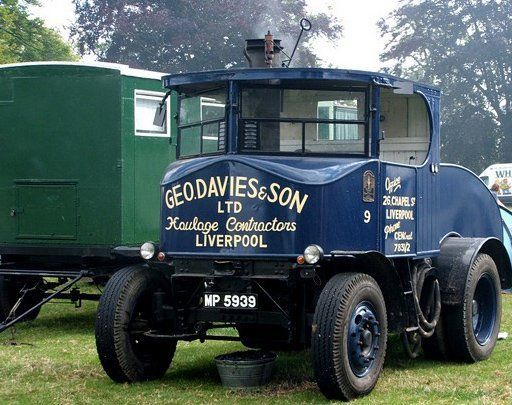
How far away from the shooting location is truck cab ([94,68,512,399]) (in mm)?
8656

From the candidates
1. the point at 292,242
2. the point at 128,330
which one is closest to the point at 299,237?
the point at 292,242

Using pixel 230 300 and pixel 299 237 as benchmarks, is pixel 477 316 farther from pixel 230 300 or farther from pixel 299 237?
pixel 230 300

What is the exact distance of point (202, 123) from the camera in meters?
9.74

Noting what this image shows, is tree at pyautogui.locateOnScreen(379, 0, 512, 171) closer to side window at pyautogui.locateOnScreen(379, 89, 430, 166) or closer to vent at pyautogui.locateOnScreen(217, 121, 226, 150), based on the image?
side window at pyautogui.locateOnScreen(379, 89, 430, 166)

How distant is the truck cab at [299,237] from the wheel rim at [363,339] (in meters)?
0.01

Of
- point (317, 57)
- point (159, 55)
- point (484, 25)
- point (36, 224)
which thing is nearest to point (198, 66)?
point (159, 55)

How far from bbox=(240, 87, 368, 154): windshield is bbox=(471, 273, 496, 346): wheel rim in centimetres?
250

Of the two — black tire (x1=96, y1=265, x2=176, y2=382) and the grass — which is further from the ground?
black tire (x1=96, y1=265, x2=176, y2=382)

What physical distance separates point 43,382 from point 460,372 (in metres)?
3.68

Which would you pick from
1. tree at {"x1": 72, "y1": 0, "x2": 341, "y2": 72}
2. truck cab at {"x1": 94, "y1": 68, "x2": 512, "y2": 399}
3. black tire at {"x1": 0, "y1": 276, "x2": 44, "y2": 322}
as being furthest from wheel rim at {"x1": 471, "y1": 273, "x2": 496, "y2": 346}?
tree at {"x1": 72, "y1": 0, "x2": 341, "y2": 72}

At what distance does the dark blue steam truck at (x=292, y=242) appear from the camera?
866 centimetres

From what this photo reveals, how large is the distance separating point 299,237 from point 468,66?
4614cm

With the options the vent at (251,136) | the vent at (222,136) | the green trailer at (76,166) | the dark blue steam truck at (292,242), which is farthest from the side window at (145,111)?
the vent at (251,136)

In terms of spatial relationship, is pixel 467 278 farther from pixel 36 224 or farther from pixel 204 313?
pixel 36 224
